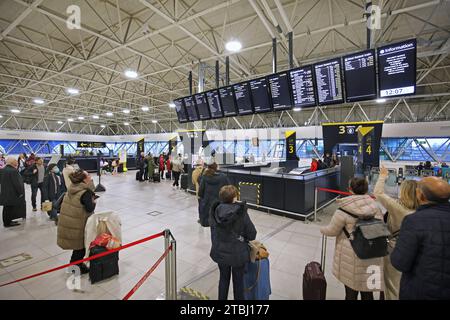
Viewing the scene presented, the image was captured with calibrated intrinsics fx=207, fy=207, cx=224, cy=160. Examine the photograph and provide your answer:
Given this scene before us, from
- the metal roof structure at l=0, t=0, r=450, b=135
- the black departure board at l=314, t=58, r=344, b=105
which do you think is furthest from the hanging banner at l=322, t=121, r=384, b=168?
the black departure board at l=314, t=58, r=344, b=105

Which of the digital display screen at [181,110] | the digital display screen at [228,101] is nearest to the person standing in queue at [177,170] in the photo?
the digital display screen at [181,110]

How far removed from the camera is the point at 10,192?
15.1ft

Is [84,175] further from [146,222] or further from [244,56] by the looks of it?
[244,56]

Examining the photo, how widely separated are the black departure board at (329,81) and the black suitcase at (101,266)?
521 centimetres

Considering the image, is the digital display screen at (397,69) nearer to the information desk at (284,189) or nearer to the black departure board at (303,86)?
the black departure board at (303,86)

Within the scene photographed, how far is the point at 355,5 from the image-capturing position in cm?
575

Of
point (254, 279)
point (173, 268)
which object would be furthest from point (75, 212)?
point (254, 279)

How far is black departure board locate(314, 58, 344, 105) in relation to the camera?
4.53 m

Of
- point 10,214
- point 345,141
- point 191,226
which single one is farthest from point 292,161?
point 10,214

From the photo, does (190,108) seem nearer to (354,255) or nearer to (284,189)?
(284,189)

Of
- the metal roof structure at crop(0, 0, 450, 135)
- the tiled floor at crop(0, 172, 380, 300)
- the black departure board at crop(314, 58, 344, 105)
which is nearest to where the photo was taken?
the tiled floor at crop(0, 172, 380, 300)

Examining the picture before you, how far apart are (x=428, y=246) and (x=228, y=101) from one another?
5.65m

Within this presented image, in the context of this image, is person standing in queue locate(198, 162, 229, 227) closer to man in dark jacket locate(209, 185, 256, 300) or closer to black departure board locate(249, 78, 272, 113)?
man in dark jacket locate(209, 185, 256, 300)

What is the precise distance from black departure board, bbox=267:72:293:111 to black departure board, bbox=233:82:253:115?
2.28 ft
